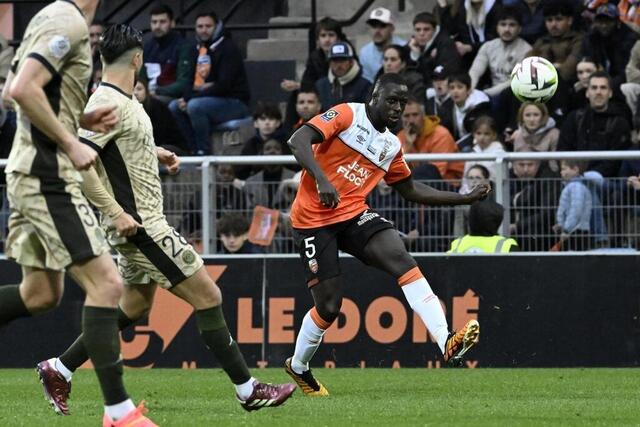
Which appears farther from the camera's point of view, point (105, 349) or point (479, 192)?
point (479, 192)

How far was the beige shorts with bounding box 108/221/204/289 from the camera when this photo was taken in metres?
9.05

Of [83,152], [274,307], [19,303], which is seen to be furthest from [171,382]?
[83,152]

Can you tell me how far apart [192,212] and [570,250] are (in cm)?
361

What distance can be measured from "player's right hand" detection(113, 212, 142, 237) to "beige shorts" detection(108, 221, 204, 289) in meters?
0.44

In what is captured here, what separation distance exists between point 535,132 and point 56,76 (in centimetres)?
890

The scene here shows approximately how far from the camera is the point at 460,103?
16703 millimetres

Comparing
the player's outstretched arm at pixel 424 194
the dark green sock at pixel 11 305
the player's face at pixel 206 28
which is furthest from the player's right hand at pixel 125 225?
the player's face at pixel 206 28

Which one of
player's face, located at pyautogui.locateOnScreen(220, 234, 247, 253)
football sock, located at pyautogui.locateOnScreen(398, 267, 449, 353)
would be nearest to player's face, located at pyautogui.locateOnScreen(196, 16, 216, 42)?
player's face, located at pyautogui.locateOnScreen(220, 234, 247, 253)

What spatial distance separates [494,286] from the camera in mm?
14148

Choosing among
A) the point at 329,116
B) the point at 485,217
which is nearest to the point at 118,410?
the point at 329,116

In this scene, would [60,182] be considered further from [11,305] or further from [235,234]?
[235,234]

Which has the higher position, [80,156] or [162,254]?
[80,156]

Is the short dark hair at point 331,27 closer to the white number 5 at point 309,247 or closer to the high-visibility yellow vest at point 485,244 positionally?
the high-visibility yellow vest at point 485,244

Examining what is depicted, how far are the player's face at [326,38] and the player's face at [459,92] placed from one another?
7.39 ft
